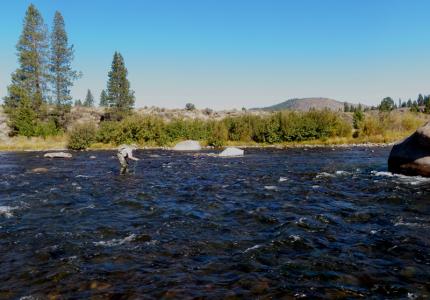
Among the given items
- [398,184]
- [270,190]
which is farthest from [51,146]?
[398,184]

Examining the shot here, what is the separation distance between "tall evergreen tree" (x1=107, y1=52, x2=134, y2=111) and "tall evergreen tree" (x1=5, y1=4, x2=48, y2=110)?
12.2 m

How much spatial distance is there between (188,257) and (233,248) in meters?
1.28

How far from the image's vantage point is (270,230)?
1116 cm

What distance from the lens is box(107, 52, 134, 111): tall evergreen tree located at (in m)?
71.5

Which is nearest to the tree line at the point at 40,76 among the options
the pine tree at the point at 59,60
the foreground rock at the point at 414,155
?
the pine tree at the point at 59,60

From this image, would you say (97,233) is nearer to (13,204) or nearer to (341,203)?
(13,204)

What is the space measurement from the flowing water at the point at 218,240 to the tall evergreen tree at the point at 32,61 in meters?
47.6

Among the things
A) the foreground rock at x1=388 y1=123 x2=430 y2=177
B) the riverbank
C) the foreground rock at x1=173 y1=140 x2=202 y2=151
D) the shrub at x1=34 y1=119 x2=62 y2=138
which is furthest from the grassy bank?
the foreground rock at x1=388 y1=123 x2=430 y2=177

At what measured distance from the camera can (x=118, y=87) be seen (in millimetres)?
71625

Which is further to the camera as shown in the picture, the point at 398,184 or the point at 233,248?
the point at 398,184

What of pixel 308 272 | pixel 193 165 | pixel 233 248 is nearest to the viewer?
pixel 308 272

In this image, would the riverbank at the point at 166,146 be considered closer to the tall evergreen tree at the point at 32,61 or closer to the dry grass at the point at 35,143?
the dry grass at the point at 35,143

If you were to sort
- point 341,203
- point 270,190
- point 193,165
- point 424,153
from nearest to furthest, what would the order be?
1. point 341,203
2. point 270,190
3. point 424,153
4. point 193,165

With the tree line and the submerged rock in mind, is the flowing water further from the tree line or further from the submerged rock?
the tree line
